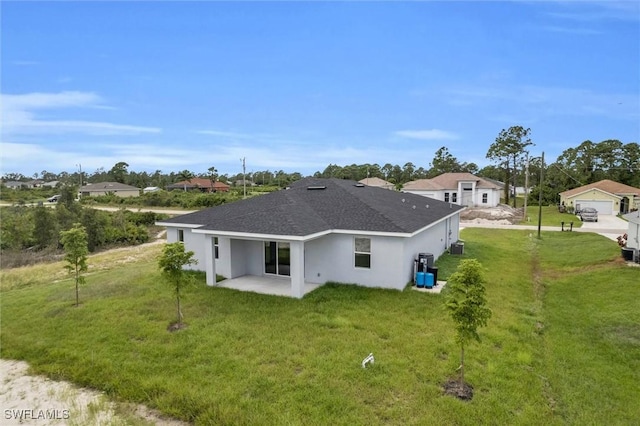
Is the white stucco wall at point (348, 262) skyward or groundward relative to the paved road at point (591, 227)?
skyward

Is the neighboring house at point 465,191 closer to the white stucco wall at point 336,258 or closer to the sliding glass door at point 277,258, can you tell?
the white stucco wall at point 336,258

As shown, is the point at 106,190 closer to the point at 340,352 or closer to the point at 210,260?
the point at 210,260

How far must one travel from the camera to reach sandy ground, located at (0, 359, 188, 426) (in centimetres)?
612

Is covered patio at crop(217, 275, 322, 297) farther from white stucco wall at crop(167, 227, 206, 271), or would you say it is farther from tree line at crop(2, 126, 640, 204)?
tree line at crop(2, 126, 640, 204)

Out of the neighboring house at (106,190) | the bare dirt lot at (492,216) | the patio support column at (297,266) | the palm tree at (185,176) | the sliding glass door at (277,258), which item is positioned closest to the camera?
the patio support column at (297,266)

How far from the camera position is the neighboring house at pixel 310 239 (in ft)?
39.6

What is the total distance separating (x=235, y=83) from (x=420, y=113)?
18110mm

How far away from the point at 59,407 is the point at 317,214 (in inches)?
376

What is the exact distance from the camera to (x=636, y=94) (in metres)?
26.8

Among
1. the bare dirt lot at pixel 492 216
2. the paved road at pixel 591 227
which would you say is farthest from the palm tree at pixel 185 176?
the paved road at pixel 591 227

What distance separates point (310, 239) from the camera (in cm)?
1190

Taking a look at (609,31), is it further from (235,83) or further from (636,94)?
(235,83)

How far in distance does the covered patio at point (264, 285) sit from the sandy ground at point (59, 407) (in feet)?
19.6

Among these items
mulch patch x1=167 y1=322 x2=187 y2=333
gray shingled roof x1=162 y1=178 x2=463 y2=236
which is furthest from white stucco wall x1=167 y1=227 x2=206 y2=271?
mulch patch x1=167 y1=322 x2=187 y2=333
